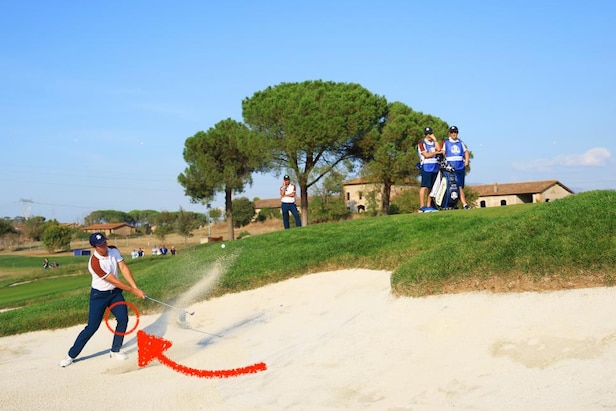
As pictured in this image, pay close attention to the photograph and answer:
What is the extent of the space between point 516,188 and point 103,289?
292 feet

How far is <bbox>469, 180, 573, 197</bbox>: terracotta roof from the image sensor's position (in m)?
88.5

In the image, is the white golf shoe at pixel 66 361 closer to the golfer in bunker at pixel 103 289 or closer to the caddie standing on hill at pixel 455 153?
the golfer in bunker at pixel 103 289

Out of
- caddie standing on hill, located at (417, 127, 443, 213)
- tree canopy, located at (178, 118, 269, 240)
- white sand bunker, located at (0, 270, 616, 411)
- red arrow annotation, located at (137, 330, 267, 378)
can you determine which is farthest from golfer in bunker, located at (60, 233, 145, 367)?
tree canopy, located at (178, 118, 269, 240)

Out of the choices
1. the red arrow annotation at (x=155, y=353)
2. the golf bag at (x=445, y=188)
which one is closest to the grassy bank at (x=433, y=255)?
the golf bag at (x=445, y=188)

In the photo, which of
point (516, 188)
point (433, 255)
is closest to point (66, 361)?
point (433, 255)

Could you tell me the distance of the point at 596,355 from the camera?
268 inches

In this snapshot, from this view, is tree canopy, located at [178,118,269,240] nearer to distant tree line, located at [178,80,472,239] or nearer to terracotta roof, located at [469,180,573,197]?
distant tree line, located at [178,80,472,239]

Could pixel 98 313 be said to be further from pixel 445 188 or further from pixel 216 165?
pixel 216 165

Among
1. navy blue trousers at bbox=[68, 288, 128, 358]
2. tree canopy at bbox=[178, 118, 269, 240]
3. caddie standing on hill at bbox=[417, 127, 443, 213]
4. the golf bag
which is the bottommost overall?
navy blue trousers at bbox=[68, 288, 128, 358]

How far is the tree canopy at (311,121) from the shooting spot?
53375mm

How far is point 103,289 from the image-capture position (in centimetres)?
1092

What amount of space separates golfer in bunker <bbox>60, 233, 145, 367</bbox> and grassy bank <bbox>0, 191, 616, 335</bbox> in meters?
3.58

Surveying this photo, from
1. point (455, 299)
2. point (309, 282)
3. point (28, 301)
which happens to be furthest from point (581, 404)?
point (28, 301)

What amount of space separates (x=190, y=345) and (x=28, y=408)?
127 inches
